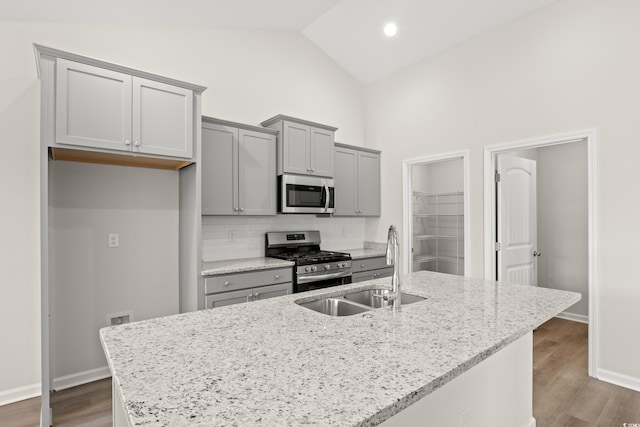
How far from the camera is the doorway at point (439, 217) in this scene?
17.2 feet

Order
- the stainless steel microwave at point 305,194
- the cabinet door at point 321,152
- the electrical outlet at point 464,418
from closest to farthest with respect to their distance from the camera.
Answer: the electrical outlet at point 464,418 < the stainless steel microwave at point 305,194 < the cabinet door at point 321,152

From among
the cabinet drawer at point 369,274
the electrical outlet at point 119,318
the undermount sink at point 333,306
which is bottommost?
the electrical outlet at point 119,318

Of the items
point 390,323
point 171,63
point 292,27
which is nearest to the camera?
point 390,323

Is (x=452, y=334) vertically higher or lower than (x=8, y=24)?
lower

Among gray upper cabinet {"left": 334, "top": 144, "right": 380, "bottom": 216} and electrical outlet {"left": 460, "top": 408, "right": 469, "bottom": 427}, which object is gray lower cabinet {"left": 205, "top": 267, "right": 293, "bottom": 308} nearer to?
gray upper cabinet {"left": 334, "top": 144, "right": 380, "bottom": 216}

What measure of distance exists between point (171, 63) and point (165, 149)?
112 cm

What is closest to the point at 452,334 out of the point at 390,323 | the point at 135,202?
the point at 390,323

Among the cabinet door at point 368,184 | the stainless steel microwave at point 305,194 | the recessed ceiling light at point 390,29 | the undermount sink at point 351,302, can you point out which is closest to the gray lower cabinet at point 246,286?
the stainless steel microwave at point 305,194

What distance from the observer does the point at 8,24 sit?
249 centimetres

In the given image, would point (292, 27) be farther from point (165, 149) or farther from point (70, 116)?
point (70, 116)

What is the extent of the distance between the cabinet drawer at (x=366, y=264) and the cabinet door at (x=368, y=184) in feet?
2.18

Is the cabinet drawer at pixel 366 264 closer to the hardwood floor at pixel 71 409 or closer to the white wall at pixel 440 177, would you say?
the white wall at pixel 440 177

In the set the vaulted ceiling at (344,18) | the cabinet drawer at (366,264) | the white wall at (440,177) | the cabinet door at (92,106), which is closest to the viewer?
the cabinet door at (92,106)

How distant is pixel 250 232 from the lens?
3.77 m
